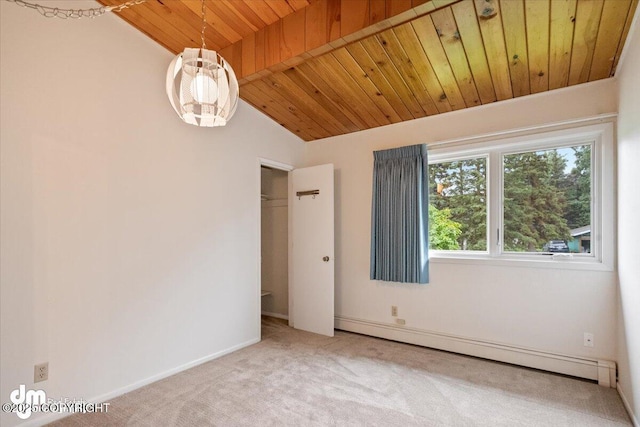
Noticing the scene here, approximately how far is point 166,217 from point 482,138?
298cm

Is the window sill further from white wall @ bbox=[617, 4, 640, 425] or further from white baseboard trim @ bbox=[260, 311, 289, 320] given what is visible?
white baseboard trim @ bbox=[260, 311, 289, 320]

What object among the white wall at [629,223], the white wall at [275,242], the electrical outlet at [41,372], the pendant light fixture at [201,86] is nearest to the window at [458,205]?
the white wall at [629,223]

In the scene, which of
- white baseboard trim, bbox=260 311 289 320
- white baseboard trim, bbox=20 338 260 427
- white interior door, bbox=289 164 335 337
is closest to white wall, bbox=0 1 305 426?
white baseboard trim, bbox=20 338 260 427

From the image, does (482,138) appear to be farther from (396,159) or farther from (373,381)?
(373,381)

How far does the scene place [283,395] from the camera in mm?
2387

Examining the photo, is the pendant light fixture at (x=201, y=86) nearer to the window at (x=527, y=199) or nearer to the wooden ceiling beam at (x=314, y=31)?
the wooden ceiling beam at (x=314, y=31)

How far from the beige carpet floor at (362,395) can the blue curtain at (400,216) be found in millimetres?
859

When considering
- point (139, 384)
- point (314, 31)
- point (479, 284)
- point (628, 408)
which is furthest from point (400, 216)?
point (139, 384)

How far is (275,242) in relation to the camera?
15.6 feet

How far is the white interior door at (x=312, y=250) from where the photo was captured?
379 centimetres

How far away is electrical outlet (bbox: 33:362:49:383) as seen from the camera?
204 cm

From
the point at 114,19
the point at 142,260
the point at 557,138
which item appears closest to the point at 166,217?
the point at 142,260

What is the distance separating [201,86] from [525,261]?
2.92 metres

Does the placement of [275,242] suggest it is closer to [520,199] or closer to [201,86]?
[520,199]
